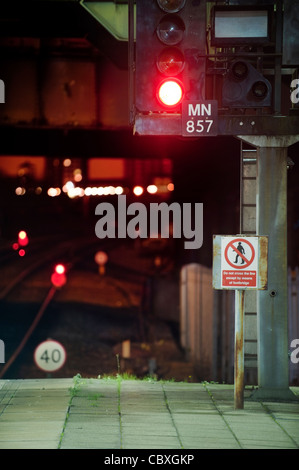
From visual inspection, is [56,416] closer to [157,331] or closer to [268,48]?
[268,48]

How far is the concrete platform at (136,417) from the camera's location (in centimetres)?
612

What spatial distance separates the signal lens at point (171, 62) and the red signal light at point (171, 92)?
0.12 meters

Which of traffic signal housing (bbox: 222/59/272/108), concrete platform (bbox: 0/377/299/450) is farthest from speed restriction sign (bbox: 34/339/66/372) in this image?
traffic signal housing (bbox: 222/59/272/108)

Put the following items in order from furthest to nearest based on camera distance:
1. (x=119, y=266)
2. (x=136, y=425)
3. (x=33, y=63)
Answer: (x=119, y=266) → (x=33, y=63) → (x=136, y=425)

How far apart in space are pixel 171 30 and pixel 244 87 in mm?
1038

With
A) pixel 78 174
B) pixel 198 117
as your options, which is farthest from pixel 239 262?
pixel 78 174

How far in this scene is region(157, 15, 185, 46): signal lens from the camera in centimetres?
802

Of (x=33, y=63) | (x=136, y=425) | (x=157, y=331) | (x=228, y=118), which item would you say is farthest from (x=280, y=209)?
(x=157, y=331)

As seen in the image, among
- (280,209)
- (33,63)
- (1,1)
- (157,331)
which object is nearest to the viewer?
(280,209)

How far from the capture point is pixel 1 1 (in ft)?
35.9

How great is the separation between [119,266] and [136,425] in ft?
108

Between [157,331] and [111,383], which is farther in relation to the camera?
[157,331]

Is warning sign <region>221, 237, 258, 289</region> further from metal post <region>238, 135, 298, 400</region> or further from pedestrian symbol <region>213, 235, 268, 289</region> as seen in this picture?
metal post <region>238, 135, 298, 400</region>

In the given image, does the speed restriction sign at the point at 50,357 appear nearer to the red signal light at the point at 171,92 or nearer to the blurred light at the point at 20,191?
the red signal light at the point at 171,92
